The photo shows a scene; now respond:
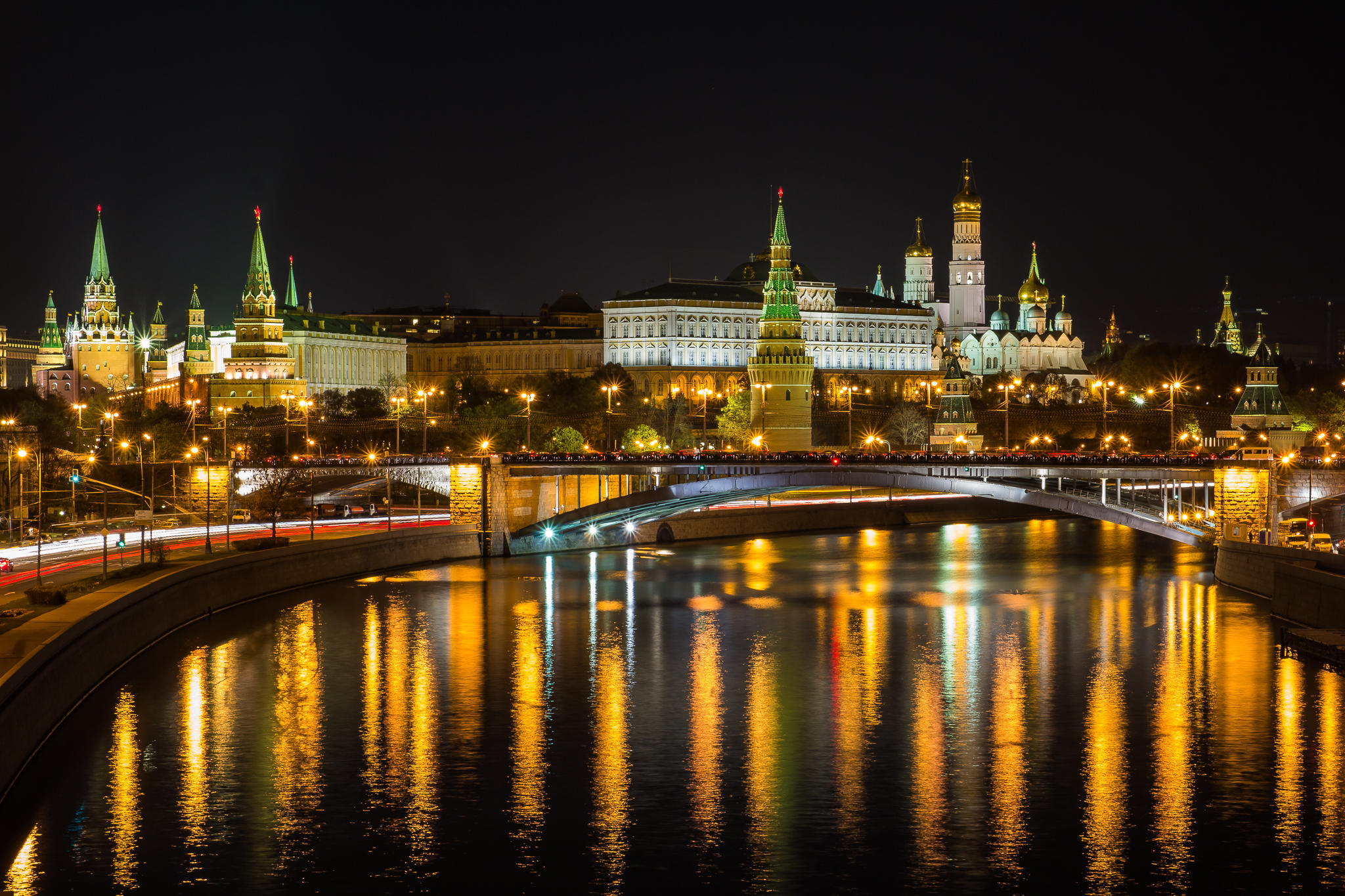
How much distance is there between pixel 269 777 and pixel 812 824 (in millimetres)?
8707

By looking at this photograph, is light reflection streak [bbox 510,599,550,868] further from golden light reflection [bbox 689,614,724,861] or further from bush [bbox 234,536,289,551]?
bush [bbox 234,536,289,551]

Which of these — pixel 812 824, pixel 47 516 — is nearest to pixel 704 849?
pixel 812 824

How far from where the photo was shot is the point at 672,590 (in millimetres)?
53688

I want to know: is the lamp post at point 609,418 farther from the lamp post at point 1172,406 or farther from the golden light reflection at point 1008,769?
the golden light reflection at point 1008,769

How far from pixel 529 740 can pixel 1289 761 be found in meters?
12.7

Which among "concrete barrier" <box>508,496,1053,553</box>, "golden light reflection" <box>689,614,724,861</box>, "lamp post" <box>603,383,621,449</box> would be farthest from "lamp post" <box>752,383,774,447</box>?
"golden light reflection" <box>689,614,724,861</box>

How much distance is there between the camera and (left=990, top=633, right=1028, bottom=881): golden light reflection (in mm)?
24719

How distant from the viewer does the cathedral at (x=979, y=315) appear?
16638 cm

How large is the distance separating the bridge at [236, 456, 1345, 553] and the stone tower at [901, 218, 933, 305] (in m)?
102

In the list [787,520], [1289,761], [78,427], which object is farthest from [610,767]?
[78,427]

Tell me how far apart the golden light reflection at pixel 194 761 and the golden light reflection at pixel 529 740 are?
443cm

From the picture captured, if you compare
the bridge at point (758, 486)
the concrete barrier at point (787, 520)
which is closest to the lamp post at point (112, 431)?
the bridge at point (758, 486)

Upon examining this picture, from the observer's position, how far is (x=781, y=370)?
119125 mm

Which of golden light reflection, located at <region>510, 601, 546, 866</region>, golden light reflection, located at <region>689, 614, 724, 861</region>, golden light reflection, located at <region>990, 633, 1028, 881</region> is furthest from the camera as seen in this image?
golden light reflection, located at <region>689, 614, 724, 861</region>
